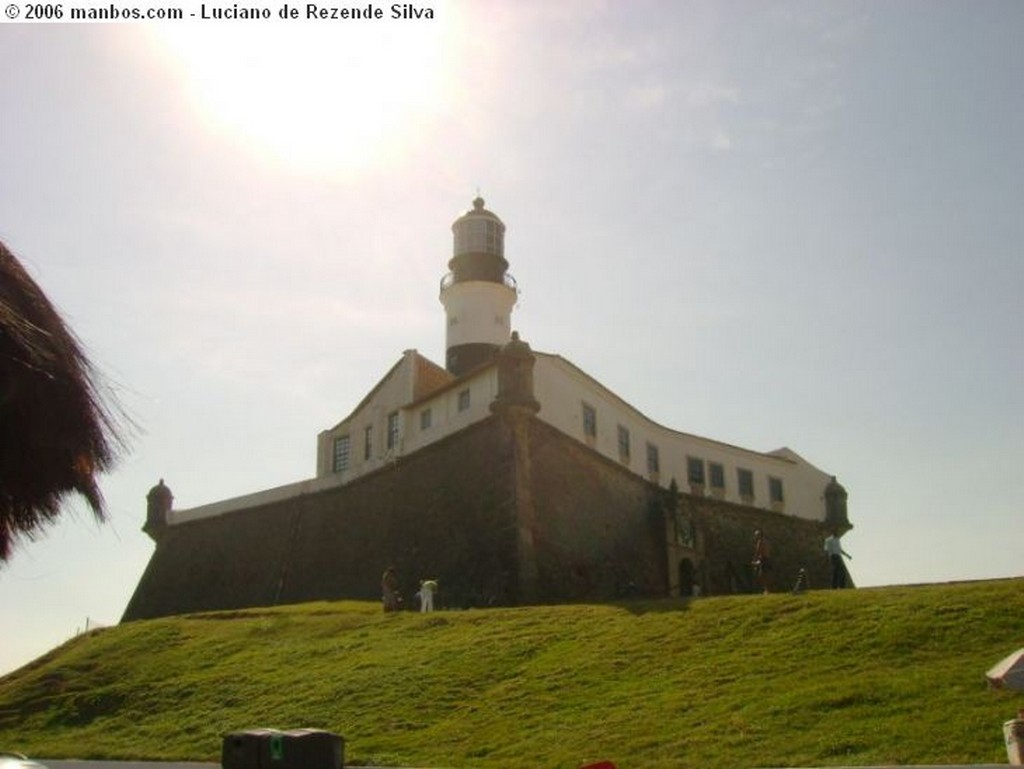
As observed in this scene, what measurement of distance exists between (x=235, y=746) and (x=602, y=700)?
28.8 feet

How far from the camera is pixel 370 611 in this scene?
94.2 feet

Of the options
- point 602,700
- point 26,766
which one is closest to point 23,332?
point 26,766

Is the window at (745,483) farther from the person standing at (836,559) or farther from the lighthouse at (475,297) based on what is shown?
the person standing at (836,559)

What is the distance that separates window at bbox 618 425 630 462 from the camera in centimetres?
3853

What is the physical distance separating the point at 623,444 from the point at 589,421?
258 centimetres

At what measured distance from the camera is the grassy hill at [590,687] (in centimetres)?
1268

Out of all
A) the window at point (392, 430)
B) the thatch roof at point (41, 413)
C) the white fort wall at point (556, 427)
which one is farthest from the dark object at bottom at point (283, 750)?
the window at point (392, 430)

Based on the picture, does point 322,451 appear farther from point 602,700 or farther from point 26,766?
point 26,766

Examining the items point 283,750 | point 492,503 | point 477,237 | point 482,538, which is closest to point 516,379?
point 492,503

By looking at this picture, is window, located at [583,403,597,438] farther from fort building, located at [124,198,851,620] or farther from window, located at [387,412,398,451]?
window, located at [387,412,398,451]

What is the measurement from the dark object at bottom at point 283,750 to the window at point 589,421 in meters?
28.8

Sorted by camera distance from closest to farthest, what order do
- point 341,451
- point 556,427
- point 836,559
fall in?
point 836,559
point 556,427
point 341,451

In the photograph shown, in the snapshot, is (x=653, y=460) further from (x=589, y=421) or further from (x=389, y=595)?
(x=389, y=595)

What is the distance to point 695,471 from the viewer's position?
141ft
